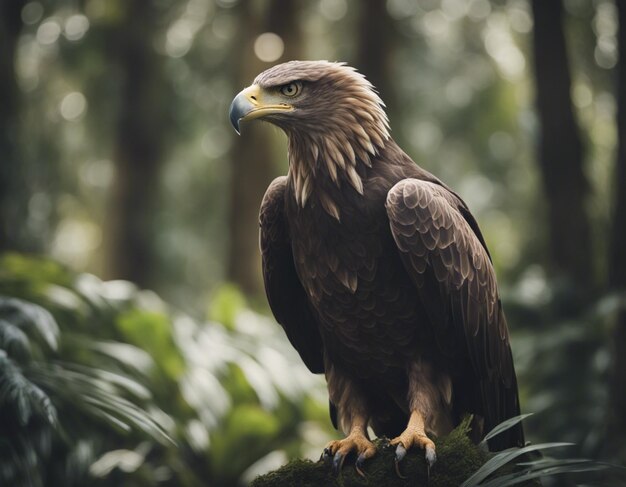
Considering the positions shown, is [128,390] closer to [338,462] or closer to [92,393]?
[92,393]

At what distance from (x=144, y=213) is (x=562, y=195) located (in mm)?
6401

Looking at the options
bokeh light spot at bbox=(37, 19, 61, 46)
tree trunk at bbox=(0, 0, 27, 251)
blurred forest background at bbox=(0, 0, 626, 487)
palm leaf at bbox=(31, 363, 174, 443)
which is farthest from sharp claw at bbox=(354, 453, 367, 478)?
bokeh light spot at bbox=(37, 19, 61, 46)

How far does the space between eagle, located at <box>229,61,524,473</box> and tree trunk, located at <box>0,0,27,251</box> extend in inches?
155

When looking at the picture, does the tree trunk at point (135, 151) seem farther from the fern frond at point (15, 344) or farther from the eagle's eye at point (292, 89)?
the eagle's eye at point (292, 89)

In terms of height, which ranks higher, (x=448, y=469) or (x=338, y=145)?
(x=338, y=145)

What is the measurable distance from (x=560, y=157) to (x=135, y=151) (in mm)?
6641

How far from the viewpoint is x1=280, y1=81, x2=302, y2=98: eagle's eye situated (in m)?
3.45

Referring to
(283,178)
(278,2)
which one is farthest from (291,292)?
(278,2)

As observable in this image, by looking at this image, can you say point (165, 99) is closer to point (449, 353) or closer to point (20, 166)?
point (20, 166)

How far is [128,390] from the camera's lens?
5.27 metres

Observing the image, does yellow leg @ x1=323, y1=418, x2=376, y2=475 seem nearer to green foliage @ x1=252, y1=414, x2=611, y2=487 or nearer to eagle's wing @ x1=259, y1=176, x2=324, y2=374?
green foliage @ x1=252, y1=414, x2=611, y2=487

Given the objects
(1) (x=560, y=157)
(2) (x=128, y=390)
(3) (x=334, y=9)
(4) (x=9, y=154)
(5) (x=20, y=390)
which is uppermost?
(3) (x=334, y=9)

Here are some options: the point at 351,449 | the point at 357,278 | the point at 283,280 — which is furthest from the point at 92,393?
the point at 357,278

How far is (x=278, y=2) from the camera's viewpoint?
34.3 ft
